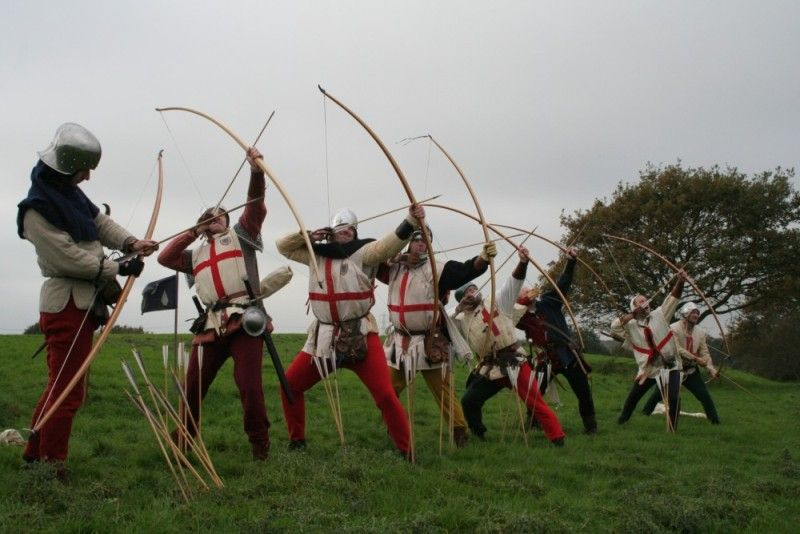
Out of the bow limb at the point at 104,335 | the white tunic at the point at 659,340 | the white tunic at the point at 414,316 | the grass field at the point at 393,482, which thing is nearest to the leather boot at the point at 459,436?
the grass field at the point at 393,482

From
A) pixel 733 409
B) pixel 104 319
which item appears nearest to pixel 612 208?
pixel 733 409

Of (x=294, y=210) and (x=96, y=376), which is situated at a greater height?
(x=294, y=210)

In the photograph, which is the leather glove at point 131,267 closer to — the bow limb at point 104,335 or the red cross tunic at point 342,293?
the bow limb at point 104,335

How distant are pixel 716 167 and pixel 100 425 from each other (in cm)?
2295

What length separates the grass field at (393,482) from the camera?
425cm

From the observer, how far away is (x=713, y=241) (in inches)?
954

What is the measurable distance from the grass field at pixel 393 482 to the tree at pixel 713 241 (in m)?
15.0

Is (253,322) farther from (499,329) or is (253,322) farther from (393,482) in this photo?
(499,329)

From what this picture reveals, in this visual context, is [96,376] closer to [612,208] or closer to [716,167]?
[612,208]

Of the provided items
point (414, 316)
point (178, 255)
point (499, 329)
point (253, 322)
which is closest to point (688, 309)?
point (499, 329)

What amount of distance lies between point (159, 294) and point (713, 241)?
2185 cm

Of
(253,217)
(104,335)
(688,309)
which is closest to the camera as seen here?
(104,335)

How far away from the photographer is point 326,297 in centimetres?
635

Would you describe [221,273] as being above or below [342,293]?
above
